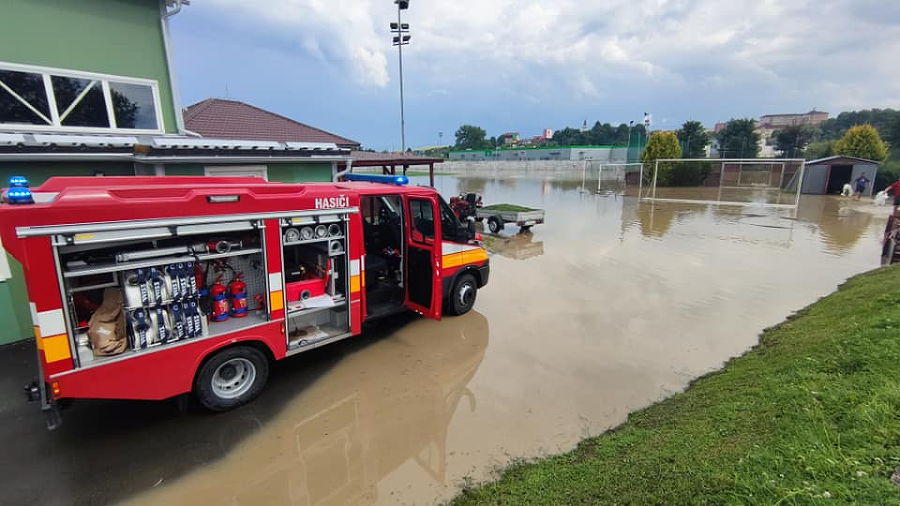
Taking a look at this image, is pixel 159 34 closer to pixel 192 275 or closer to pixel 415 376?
pixel 192 275

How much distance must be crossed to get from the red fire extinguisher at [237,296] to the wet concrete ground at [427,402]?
1.17m

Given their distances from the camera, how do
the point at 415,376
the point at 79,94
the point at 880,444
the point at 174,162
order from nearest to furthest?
1. the point at 880,444
2. the point at 415,376
3. the point at 174,162
4. the point at 79,94

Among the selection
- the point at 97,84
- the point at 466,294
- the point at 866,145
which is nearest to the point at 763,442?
the point at 466,294

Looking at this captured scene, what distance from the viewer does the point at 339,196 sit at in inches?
211

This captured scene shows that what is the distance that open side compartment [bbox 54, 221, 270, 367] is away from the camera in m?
3.81

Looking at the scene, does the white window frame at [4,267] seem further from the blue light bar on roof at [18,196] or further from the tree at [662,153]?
the tree at [662,153]

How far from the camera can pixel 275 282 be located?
488 centimetres

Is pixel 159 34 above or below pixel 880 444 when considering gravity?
above

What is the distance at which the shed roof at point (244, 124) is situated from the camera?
1199 centimetres

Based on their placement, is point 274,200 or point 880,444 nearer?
point 880,444

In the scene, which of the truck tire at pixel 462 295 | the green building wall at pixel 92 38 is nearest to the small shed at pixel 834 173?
the truck tire at pixel 462 295

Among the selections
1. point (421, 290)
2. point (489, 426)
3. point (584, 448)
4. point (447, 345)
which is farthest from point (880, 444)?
point (421, 290)

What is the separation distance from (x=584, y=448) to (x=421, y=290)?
11.6 feet

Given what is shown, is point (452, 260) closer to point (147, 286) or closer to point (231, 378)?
point (231, 378)
